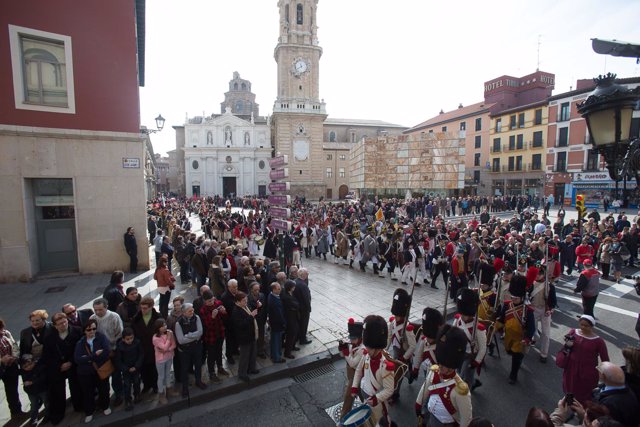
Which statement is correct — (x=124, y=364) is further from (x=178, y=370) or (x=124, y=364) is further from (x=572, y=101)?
(x=572, y=101)

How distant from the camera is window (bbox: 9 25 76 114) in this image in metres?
9.14

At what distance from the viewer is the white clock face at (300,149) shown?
4762cm

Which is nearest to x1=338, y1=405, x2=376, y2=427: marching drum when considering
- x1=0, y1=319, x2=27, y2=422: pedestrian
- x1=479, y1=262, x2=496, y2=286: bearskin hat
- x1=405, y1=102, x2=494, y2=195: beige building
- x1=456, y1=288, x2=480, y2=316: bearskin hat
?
x1=456, y1=288, x2=480, y2=316: bearskin hat

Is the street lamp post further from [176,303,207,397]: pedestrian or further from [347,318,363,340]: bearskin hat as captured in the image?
[176,303,207,397]: pedestrian

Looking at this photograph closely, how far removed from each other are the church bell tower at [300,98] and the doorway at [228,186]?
11.2 meters

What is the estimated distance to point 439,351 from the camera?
10.9 ft

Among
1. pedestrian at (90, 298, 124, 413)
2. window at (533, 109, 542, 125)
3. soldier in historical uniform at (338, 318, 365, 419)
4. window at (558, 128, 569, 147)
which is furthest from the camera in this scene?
window at (533, 109, 542, 125)

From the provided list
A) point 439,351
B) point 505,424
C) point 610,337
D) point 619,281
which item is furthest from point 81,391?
point 619,281

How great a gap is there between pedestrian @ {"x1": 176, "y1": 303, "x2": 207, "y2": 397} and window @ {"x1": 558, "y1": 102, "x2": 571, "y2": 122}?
129 feet

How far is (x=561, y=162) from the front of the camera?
3241 cm

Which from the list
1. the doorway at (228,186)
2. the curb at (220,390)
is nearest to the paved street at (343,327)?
the curb at (220,390)

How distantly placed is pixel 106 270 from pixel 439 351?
11.2 m

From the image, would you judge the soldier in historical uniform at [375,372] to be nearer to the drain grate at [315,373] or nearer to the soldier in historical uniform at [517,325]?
the drain grate at [315,373]

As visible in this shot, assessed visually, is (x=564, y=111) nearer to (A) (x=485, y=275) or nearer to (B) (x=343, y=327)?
(A) (x=485, y=275)
